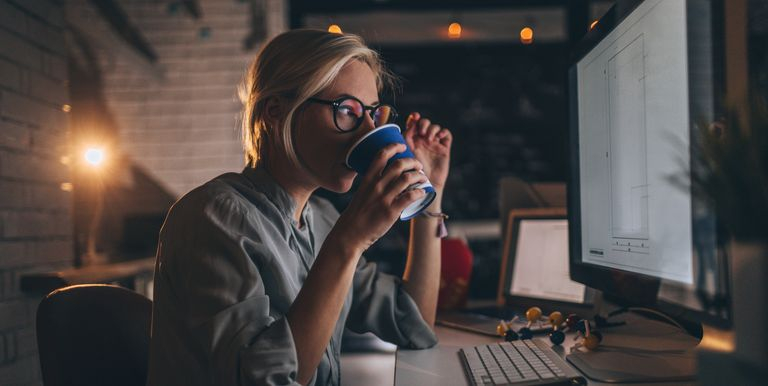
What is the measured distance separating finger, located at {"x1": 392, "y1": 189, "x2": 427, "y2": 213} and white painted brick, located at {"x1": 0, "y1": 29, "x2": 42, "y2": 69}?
56.8 inches

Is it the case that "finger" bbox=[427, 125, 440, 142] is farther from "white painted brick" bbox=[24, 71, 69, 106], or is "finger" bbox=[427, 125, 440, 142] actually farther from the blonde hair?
"white painted brick" bbox=[24, 71, 69, 106]

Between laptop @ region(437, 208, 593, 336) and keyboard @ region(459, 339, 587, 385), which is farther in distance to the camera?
laptop @ region(437, 208, 593, 336)

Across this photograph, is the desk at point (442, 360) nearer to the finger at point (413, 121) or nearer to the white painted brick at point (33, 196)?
the finger at point (413, 121)

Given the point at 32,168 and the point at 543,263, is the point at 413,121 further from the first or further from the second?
the point at 32,168

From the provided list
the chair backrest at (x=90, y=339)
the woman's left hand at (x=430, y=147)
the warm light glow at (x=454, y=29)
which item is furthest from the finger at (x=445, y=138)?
the warm light glow at (x=454, y=29)

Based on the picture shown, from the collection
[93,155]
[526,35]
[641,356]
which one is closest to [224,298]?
[641,356]

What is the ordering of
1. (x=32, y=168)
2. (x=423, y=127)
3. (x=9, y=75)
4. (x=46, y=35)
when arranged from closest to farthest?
(x=423, y=127)
(x=9, y=75)
(x=32, y=168)
(x=46, y=35)

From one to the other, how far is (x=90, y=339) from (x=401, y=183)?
59cm

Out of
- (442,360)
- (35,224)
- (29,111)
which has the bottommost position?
(442,360)

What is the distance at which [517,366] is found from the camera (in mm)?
836

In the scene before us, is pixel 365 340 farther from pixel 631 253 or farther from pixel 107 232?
pixel 107 232

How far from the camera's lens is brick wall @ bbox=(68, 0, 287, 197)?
360cm

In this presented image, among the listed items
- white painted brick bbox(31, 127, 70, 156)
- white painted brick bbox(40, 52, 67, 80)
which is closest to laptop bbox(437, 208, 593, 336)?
white painted brick bbox(31, 127, 70, 156)

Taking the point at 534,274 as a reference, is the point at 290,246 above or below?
above
